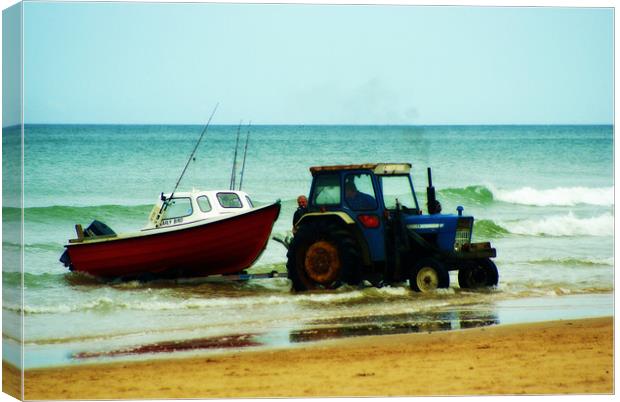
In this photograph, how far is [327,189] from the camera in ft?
57.2

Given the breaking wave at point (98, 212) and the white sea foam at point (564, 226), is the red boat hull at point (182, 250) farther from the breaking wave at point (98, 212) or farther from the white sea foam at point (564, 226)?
the white sea foam at point (564, 226)

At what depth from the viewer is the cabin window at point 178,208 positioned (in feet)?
60.1

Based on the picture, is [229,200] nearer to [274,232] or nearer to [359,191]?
[359,191]

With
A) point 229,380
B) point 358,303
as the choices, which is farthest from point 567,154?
point 229,380

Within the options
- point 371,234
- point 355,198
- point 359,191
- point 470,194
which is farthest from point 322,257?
point 470,194

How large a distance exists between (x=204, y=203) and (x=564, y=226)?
602 cm

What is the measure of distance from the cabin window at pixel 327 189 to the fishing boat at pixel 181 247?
2.04 feet

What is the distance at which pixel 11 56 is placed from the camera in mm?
14055

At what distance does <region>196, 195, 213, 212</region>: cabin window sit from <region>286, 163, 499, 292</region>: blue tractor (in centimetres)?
155

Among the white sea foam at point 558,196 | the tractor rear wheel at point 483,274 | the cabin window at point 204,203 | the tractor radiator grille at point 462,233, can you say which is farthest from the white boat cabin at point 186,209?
the white sea foam at point 558,196

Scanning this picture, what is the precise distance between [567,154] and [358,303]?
432 centimetres

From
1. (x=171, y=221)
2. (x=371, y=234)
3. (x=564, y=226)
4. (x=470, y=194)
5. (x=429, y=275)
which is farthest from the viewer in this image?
(x=470, y=194)

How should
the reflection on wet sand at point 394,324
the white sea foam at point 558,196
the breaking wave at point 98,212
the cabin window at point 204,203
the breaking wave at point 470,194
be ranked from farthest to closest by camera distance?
1. the breaking wave at point 470,194
2. the breaking wave at point 98,212
3. the cabin window at point 204,203
4. the white sea foam at point 558,196
5. the reflection on wet sand at point 394,324

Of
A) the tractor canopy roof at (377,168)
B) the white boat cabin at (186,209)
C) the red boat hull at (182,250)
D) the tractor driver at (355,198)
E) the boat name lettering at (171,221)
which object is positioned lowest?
the red boat hull at (182,250)
